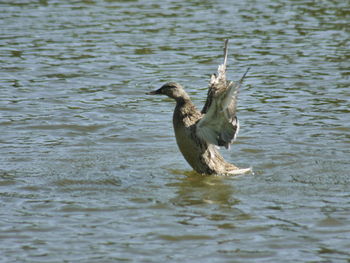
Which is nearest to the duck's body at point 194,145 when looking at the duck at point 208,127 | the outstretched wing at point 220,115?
the duck at point 208,127

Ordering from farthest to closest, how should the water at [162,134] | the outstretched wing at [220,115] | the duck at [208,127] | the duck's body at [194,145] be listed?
1. the duck's body at [194,145]
2. the duck at [208,127]
3. the outstretched wing at [220,115]
4. the water at [162,134]

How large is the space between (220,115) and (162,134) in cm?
257

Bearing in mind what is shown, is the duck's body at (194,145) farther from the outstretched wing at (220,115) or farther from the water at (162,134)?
the water at (162,134)

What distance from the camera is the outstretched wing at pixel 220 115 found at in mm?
8523

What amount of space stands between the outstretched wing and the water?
0.60 m

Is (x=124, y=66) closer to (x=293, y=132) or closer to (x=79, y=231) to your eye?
(x=293, y=132)

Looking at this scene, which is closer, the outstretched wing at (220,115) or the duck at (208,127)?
the outstretched wing at (220,115)

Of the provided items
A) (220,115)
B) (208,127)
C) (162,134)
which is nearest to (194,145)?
(208,127)

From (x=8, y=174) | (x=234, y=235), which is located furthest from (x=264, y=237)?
(x=8, y=174)

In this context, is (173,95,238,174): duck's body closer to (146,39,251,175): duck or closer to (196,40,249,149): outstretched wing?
(146,39,251,175): duck

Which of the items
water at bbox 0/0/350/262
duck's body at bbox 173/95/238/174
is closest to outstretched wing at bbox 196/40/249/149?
duck's body at bbox 173/95/238/174

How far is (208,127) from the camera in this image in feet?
29.8

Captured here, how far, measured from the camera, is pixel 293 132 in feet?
36.3

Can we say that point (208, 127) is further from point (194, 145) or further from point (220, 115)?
point (194, 145)
